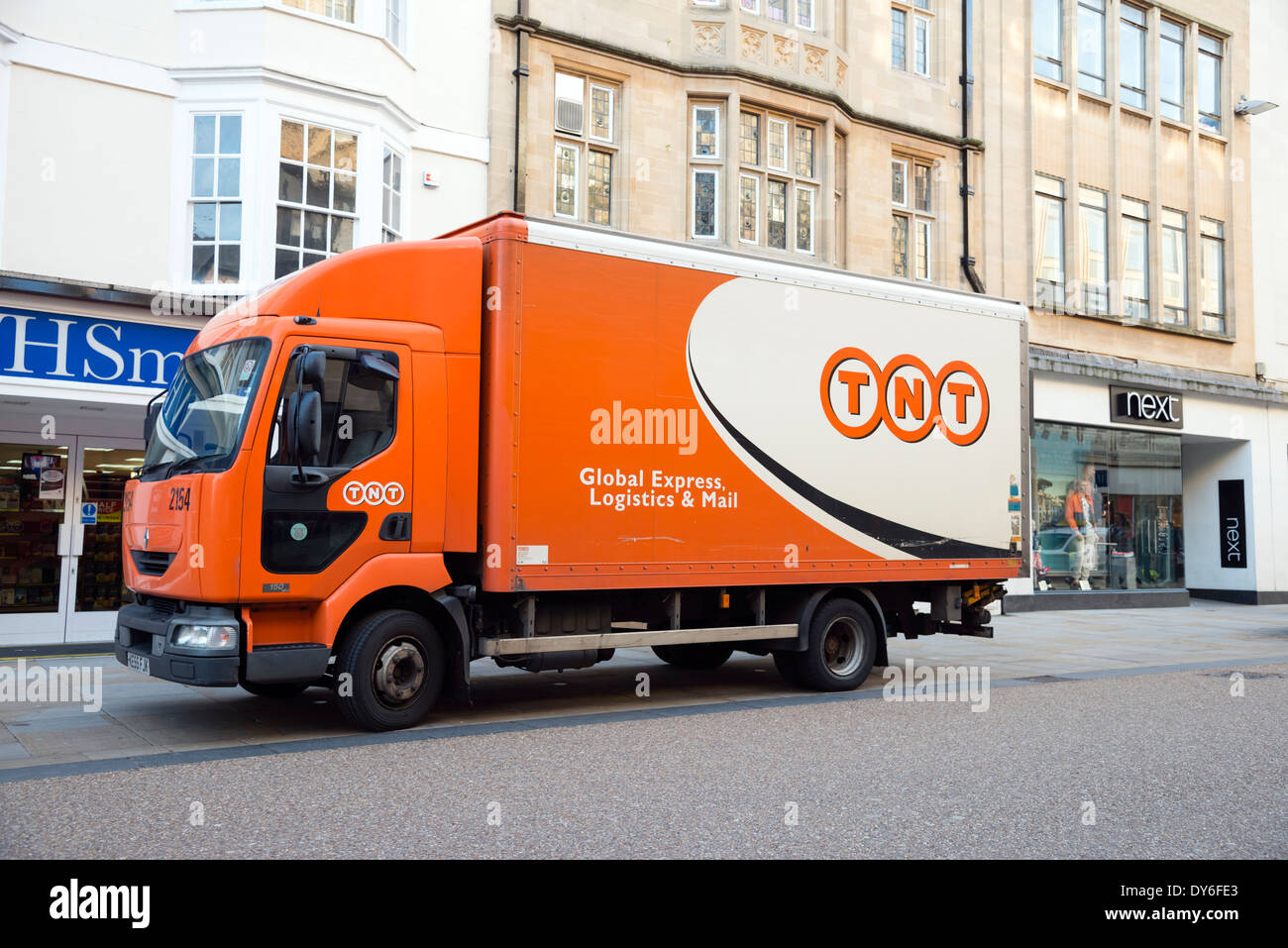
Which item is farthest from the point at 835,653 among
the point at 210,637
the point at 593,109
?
the point at 593,109

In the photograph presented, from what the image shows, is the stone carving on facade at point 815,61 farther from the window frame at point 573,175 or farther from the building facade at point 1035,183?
the window frame at point 573,175

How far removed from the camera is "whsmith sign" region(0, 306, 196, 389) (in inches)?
495

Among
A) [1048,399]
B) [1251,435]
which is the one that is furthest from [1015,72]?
[1251,435]

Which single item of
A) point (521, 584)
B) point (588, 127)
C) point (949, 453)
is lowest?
point (521, 584)

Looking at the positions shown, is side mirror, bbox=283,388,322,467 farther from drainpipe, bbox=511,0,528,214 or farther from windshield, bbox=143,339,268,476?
drainpipe, bbox=511,0,528,214

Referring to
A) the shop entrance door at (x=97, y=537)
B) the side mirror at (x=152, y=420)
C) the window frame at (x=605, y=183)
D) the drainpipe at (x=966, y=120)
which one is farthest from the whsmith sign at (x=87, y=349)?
the drainpipe at (x=966, y=120)

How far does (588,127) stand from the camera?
17.3 metres

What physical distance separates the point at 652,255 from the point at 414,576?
3196mm

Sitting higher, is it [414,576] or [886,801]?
[414,576]

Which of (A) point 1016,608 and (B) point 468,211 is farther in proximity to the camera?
(A) point 1016,608

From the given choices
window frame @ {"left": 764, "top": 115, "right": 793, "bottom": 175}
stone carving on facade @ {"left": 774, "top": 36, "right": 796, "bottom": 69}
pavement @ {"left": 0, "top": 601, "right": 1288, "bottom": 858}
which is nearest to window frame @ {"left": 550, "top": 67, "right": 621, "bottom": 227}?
window frame @ {"left": 764, "top": 115, "right": 793, "bottom": 175}

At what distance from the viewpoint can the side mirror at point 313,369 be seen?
745 cm
